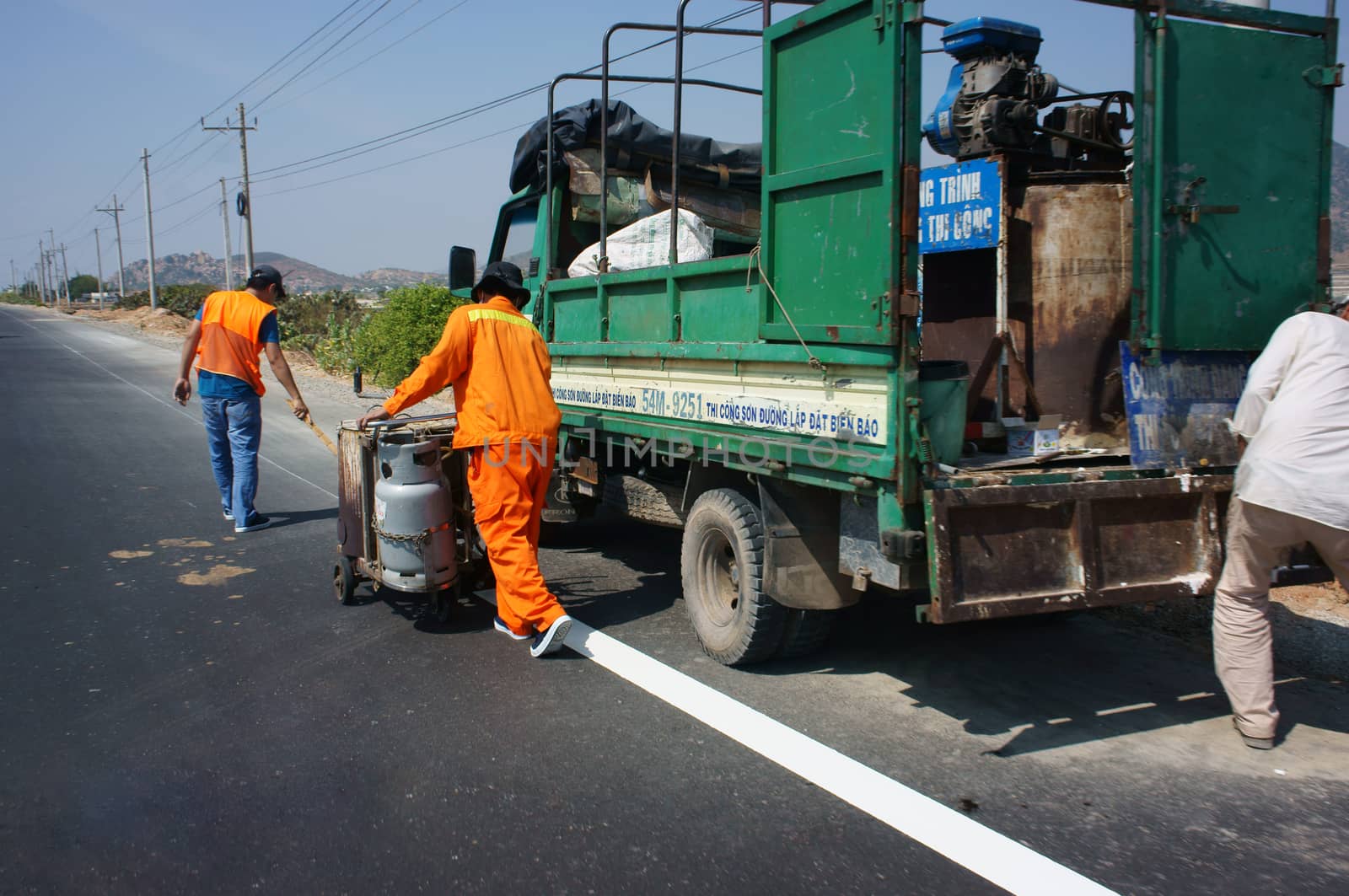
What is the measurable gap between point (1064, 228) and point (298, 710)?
12.9 ft

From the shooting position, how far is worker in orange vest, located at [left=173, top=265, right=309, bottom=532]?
745cm

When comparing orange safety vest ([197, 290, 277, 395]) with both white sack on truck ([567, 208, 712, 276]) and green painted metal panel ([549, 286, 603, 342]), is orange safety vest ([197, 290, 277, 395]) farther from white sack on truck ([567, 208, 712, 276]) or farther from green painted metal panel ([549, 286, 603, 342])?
white sack on truck ([567, 208, 712, 276])

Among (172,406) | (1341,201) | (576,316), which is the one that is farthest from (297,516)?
(1341,201)

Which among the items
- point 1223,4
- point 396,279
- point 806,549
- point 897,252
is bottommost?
point 806,549

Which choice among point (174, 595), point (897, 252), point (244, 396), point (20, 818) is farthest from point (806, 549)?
point (244, 396)

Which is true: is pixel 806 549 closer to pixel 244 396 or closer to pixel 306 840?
pixel 306 840

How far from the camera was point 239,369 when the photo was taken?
7547 mm

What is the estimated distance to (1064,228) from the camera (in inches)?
182

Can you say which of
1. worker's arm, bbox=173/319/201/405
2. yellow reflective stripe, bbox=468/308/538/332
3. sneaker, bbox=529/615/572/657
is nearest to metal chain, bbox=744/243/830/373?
yellow reflective stripe, bbox=468/308/538/332

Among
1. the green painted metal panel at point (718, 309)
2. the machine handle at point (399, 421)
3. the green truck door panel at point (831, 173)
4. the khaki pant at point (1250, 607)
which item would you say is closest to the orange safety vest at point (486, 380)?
the machine handle at point (399, 421)

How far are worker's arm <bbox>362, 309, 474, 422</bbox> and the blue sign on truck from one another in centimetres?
231

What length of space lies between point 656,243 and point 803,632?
245 centimetres

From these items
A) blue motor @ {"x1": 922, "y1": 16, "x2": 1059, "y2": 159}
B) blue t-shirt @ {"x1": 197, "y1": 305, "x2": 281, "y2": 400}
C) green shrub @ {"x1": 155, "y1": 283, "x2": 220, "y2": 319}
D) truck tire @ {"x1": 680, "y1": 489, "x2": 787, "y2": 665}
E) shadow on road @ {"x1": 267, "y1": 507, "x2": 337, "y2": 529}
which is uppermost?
green shrub @ {"x1": 155, "y1": 283, "x2": 220, "y2": 319}

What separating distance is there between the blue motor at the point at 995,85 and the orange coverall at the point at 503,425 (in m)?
2.39
